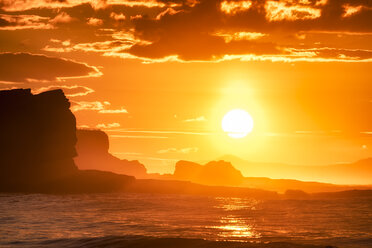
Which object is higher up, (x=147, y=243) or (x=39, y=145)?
(x=39, y=145)

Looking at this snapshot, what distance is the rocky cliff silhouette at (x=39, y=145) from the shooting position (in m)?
173

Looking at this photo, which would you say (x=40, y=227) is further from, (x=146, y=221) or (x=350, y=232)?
(x=350, y=232)

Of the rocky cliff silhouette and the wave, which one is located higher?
the rocky cliff silhouette

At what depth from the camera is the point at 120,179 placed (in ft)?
635

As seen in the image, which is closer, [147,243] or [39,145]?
[147,243]

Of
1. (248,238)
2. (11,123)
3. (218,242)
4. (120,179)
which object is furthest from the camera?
(120,179)

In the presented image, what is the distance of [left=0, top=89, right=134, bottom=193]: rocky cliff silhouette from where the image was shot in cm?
17275

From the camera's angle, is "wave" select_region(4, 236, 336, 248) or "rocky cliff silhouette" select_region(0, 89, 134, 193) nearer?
"wave" select_region(4, 236, 336, 248)

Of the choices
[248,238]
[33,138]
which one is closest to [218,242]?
[248,238]

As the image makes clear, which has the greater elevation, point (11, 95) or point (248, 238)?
point (11, 95)

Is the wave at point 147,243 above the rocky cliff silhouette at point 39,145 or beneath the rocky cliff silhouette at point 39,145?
beneath

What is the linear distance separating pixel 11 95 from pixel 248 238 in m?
135

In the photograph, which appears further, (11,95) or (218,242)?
(11,95)

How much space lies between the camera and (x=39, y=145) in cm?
17712
